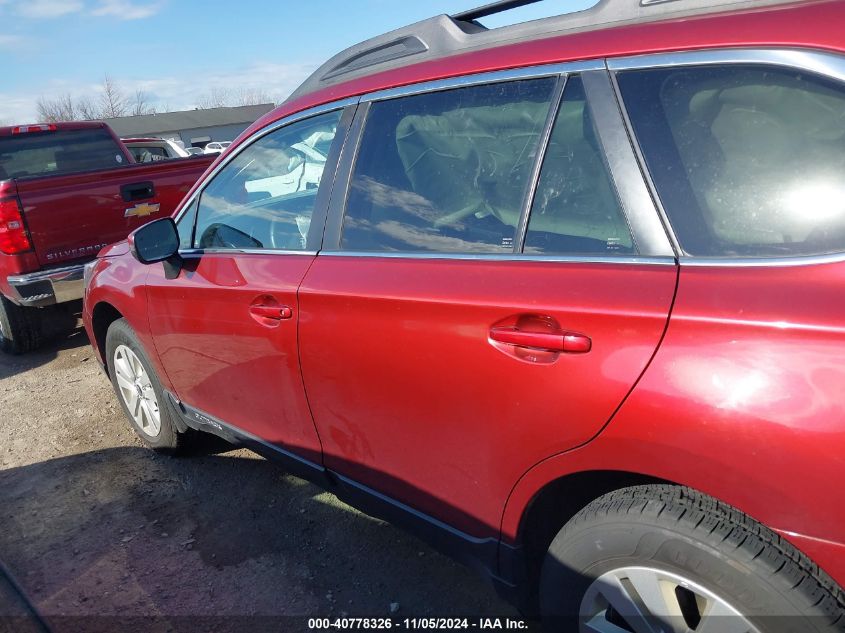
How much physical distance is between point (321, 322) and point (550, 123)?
1.00 meters

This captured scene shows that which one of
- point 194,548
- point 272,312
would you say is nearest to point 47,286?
point 194,548

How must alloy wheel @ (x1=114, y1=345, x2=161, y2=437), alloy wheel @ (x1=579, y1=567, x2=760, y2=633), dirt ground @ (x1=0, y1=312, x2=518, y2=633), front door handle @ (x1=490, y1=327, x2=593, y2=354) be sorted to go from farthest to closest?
1. alloy wheel @ (x1=114, y1=345, x2=161, y2=437)
2. dirt ground @ (x1=0, y1=312, x2=518, y2=633)
3. front door handle @ (x1=490, y1=327, x2=593, y2=354)
4. alloy wheel @ (x1=579, y1=567, x2=760, y2=633)

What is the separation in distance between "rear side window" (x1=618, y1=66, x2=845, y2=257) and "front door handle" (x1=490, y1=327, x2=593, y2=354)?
1.10ft

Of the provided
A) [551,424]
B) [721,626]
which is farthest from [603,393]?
[721,626]

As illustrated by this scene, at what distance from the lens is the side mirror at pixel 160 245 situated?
298 centimetres

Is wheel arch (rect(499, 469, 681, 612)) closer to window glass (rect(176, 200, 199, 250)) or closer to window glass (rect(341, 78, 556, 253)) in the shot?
window glass (rect(341, 78, 556, 253))

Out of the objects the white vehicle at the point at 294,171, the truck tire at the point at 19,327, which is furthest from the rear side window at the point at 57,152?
the white vehicle at the point at 294,171

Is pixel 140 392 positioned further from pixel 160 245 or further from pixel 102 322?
pixel 160 245

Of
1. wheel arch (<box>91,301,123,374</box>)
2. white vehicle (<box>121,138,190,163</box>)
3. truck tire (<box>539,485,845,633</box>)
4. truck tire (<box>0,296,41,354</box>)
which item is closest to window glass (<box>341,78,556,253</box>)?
truck tire (<box>539,485,845,633</box>)

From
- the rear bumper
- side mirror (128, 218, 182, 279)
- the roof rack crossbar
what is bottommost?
the rear bumper

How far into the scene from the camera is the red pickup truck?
17.0 feet

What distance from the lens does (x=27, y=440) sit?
4.24 metres

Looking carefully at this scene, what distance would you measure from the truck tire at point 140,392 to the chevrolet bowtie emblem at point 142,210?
2.12 metres

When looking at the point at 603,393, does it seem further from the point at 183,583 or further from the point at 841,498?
the point at 183,583
